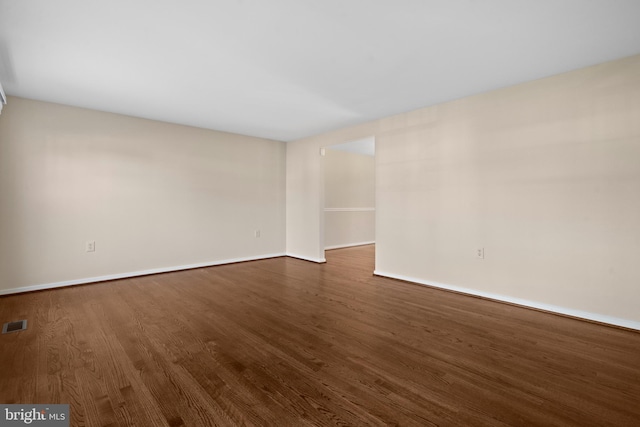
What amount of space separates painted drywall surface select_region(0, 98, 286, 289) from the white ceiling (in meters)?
0.46

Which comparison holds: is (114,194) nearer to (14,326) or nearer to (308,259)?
(14,326)

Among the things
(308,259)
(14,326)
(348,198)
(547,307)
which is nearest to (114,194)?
(14,326)

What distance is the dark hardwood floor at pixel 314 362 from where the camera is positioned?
141 centimetres

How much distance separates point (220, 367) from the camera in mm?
1797

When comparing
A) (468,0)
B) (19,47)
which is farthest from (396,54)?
(19,47)

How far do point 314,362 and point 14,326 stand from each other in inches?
101

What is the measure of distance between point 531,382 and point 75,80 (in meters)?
4.47

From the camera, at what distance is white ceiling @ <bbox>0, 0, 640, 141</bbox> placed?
1855 millimetres

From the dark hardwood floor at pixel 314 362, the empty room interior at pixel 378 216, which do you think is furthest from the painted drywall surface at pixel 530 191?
the dark hardwood floor at pixel 314 362

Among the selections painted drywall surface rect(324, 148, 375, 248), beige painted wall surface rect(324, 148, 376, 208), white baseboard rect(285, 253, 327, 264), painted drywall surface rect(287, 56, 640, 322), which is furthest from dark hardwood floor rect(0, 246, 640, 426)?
beige painted wall surface rect(324, 148, 376, 208)

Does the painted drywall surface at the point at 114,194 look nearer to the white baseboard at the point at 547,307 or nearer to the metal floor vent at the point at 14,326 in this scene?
the metal floor vent at the point at 14,326

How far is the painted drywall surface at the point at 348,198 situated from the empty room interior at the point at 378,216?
6.41 feet

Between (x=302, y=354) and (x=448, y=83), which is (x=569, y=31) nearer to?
(x=448, y=83)

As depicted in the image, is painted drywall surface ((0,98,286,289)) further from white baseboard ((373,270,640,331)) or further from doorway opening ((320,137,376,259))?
white baseboard ((373,270,640,331))
